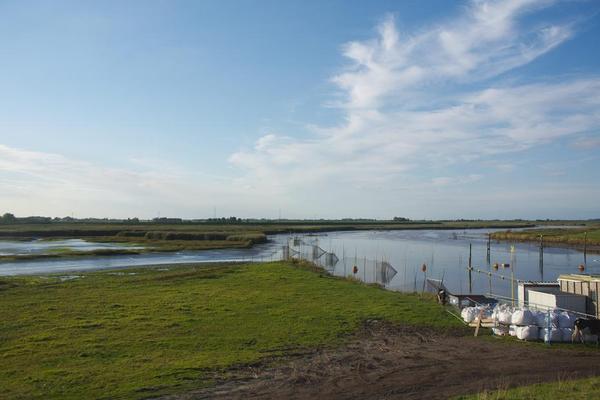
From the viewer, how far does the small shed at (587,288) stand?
17.7 m

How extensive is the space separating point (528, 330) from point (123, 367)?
12.8 meters

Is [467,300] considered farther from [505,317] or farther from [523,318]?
[523,318]

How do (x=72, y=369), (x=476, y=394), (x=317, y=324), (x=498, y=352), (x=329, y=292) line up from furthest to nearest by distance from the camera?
(x=329, y=292) < (x=317, y=324) < (x=498, y=352) < (x=72, y=369) < (x=476, y=394)

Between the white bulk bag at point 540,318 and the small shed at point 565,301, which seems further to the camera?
the small shed at point 565,301

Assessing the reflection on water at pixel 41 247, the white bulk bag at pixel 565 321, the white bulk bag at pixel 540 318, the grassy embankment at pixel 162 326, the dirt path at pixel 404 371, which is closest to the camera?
the dirt path at pixel 404 371

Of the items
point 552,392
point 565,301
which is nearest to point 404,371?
point 552,392

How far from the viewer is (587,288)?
18.2 m

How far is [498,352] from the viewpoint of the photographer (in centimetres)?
1398

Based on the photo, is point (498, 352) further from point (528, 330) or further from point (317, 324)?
point (317, 324)

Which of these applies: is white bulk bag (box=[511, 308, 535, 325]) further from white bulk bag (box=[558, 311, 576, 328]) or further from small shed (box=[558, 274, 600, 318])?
small shed (box=[558, 274, 600, 318])

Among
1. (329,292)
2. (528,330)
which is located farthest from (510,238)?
(528,330)

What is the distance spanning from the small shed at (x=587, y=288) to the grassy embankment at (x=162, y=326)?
16.7ft

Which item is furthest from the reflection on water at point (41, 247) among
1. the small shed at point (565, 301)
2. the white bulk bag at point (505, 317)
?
the small shed at point (565, 301)

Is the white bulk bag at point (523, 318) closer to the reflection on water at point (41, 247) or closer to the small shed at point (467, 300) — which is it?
the small shed at point (467, 300)
